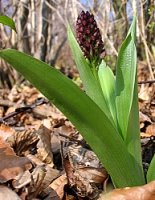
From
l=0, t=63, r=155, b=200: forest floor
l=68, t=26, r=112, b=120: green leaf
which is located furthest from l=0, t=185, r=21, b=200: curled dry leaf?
l=68, t=26, r=112, b=120: green leaf

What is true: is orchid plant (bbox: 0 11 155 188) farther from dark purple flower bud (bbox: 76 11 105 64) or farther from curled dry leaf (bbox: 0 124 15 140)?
curled dry leaf (bbox: 0 124 15 140)

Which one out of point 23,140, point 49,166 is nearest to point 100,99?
point 49,166

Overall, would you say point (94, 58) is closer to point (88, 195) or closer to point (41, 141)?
point (88, 195)

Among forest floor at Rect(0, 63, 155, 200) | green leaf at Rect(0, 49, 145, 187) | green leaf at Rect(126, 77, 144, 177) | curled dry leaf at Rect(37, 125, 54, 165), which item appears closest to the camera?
green leaf at Rect(0, 49, 145, 187)

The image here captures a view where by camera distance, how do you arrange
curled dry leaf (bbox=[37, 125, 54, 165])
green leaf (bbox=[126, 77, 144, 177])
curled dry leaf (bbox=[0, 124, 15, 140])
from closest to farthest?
green leaf (bbox=[126, 77, 144, 177]), curled dry leaf (bbox=[37, 125, 54, 165]), curled dry leaf (bbox=[0, 124, 15, 140])

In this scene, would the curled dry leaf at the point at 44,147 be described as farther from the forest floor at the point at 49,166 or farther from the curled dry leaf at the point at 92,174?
the curled dry leaf at the point at 92,174

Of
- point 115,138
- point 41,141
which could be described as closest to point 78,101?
point 115,138
